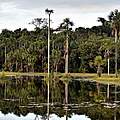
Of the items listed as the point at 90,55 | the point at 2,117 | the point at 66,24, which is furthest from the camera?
the point at 90,55

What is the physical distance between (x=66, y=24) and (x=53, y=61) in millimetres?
16287

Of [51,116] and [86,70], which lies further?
[86,70]

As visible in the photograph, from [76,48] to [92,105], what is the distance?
279ft

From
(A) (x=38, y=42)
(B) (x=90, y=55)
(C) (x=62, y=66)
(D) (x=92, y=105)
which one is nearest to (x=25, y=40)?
(A) (x=38, y=42)

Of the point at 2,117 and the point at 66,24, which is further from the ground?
the point at 66,24

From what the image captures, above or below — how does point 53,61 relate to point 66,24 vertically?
below

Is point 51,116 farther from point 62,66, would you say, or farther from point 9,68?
point 9,68

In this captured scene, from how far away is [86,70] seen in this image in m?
116

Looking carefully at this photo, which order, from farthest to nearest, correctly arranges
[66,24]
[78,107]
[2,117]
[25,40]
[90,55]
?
[25,40]
[90,55]
[66,24]
[78,107]
[2,117]

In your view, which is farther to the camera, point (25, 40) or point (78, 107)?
point (25, 40)

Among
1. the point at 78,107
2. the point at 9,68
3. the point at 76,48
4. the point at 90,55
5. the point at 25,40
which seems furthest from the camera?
the point at 25,40

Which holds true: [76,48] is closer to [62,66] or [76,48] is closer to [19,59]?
[62,66]

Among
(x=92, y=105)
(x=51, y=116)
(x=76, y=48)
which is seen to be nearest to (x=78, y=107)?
(x=92, y=105)

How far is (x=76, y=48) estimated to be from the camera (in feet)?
395
